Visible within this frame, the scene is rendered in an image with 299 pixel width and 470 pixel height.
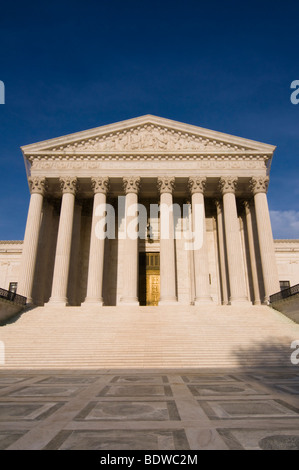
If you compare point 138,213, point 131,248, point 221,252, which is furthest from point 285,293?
point 138,213

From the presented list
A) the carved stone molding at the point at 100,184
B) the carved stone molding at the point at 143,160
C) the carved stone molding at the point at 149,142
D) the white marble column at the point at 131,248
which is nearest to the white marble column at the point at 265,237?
the carved stone molding at the point at 143,160

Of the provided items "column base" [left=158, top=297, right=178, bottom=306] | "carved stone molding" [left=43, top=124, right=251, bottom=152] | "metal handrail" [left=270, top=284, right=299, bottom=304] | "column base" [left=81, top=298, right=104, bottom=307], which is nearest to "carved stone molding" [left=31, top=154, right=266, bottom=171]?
"carved stone molding" [left=43, top=124, right=251, bottom=152]

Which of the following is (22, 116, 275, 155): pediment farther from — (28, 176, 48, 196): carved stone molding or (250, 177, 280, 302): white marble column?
(250, 177, 280, 302): white marble column

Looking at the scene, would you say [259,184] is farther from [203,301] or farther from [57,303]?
[57,303]

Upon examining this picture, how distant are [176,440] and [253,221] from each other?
1109 inches

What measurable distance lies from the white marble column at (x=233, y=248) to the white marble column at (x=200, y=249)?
2.04 m

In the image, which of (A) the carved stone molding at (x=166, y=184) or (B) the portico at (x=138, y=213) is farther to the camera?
(A) the carved stone molding at (x=166, y=184)

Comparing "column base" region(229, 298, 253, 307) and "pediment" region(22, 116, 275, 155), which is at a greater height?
"pediment" region(22, 116, 275, 155)

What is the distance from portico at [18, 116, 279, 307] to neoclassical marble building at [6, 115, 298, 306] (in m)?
0.10

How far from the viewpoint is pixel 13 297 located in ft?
71.6

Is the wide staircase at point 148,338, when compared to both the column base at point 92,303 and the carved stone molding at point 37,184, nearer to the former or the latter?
the column base at point 92,303

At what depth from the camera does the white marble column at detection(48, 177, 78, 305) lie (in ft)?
81.3

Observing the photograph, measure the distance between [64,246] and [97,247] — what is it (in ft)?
9.96

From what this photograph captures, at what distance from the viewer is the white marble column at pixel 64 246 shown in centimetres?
2478
